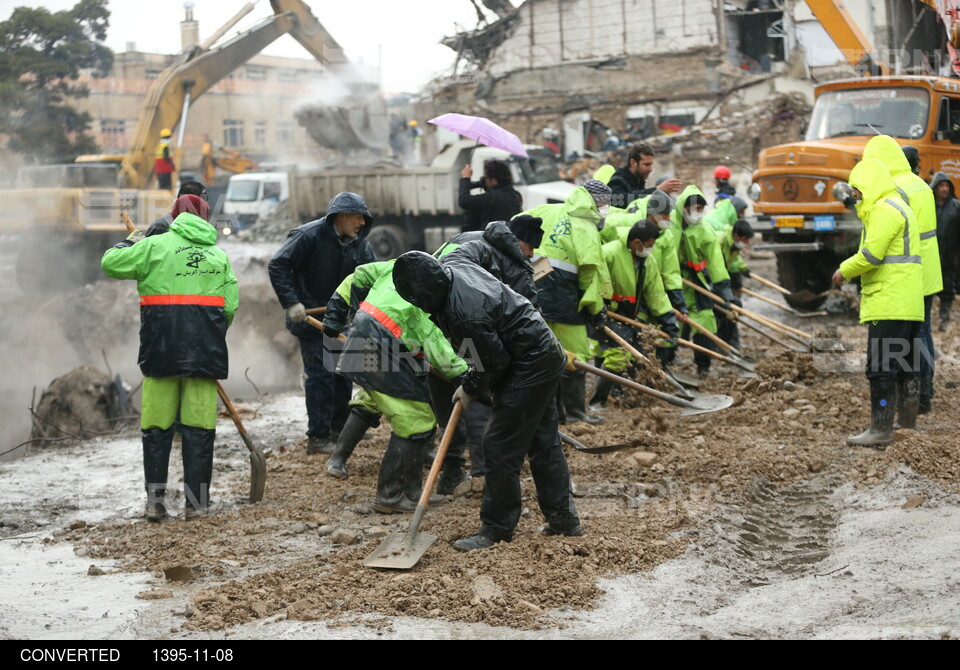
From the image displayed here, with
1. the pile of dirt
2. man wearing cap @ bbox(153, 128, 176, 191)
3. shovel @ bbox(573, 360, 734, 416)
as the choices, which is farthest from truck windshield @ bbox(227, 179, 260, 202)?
shovel @ bbox(573, 360, 734, 416)

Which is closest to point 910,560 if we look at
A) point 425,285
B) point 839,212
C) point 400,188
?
point 425,285

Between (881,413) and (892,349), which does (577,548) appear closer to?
(881,413)

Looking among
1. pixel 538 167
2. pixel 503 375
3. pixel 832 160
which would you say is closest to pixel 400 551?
pixel 503 375

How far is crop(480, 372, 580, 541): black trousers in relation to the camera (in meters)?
5.32

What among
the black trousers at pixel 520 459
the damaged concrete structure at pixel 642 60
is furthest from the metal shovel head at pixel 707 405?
the damaged concrete structure at pixel 642 60

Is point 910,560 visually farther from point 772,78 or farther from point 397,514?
point 772,78

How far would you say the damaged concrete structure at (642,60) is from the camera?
2662 cm

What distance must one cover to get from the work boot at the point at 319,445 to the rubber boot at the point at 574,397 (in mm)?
1854

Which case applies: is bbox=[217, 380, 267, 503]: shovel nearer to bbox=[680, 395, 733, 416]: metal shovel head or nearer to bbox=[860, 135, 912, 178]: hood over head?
bbox=[680, 395, 733, 416]: metal shovel head

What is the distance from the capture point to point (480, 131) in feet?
31.8

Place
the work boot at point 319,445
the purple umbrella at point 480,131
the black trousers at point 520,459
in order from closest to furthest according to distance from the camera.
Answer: the black trousers at point 520,459, the work boot at point 319,445, the purple umbrella at point 480,131

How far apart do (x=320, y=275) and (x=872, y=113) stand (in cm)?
885

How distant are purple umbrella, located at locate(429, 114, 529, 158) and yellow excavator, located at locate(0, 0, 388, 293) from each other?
8.68 meters

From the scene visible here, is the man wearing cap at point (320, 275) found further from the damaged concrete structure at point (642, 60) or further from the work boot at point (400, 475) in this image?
the damaged concrete structure at point (642, 60)
